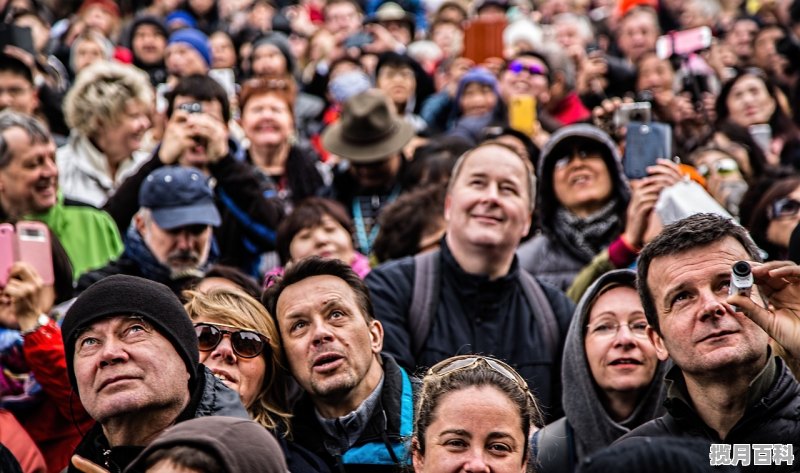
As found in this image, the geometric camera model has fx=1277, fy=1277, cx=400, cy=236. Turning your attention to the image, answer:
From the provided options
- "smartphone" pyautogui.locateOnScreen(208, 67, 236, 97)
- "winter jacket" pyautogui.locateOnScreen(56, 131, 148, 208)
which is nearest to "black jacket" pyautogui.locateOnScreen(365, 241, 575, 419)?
"winter jacket" pyautogui.locateOnScreen(56, 131, 148, 208)

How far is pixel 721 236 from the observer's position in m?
4.82

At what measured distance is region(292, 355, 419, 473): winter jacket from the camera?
526cm

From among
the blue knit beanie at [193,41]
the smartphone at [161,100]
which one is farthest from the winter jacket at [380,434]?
the blue knit beanie at [193,41]

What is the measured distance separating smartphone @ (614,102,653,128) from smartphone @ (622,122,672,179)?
31 centimetres

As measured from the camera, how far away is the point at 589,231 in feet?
23.4

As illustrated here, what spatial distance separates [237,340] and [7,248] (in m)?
1.50

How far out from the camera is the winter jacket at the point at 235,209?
304 inches

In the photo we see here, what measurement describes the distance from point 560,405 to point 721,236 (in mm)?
1472

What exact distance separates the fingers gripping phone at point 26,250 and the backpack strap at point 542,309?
233 centimetres

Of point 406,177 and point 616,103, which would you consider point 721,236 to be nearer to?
point 616,103

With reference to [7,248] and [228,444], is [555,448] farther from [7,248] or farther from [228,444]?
[7,248]

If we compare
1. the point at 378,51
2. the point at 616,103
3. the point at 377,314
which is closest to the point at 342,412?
the point at 377,314

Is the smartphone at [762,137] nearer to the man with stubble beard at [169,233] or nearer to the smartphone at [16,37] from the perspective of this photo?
the man with stubble beard at [169,233]

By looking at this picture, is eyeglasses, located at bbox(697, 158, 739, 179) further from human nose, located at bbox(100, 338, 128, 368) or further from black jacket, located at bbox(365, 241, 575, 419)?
human nose, located at bbox(100, 338, 128, 368)
